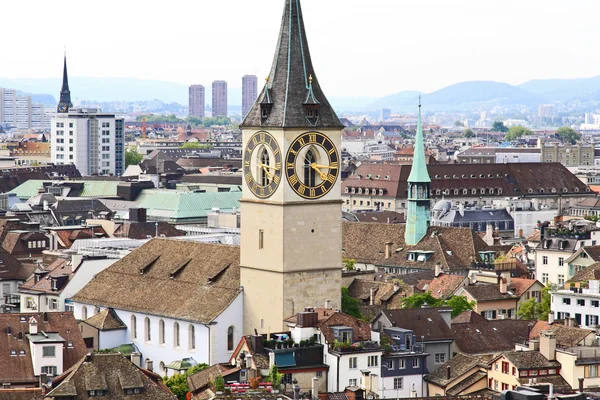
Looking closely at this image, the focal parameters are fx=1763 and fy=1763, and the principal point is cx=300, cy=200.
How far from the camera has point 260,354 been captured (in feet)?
244

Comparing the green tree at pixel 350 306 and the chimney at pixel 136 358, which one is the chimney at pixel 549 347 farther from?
the chimney at pixel 136 358

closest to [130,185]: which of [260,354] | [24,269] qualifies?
[24,269]

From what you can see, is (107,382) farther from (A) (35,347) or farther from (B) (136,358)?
(B) (136,358)

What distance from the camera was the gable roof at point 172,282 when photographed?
274 feet

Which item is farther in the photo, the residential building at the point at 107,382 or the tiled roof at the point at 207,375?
the tiled roof at the point at 207,375

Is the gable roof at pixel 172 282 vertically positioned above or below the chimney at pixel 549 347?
above

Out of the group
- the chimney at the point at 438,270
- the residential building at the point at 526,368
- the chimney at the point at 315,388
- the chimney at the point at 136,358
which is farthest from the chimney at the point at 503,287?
the chimney at the point at 315,388

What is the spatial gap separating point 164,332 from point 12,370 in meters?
10.4

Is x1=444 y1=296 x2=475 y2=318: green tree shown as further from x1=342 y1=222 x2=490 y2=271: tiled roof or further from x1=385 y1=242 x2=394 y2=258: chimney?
x1=385 y1=242 x2=394 y2=258: chimney

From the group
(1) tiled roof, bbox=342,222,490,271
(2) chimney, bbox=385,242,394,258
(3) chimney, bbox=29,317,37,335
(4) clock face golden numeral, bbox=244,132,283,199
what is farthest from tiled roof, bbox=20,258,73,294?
(2) chimney, bbox=385,242,394,258

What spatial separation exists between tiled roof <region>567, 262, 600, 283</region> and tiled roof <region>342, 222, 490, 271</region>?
17.2m

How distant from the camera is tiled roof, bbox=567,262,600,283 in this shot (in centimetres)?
10081

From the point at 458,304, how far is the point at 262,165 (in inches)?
729

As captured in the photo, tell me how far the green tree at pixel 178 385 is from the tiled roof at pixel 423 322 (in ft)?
38.4
